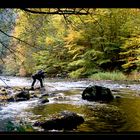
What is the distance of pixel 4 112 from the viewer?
9.36m

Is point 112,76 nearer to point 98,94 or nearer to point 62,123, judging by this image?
point 98,94

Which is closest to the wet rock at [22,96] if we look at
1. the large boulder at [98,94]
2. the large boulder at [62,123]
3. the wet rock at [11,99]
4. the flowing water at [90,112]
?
the wet rock at [11,99]

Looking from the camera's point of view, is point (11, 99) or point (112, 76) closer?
point (11, 99)

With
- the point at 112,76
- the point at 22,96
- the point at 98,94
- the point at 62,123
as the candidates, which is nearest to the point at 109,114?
the point at 62,123

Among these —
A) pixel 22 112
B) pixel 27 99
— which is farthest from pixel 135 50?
pixel 22 112

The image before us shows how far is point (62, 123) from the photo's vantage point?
7223 millimetres

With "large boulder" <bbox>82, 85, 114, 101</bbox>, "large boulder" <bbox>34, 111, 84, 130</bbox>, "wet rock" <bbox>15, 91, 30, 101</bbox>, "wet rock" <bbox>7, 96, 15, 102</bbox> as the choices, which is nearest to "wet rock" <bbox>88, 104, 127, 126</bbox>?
"large boulder" <bbox>34, 111, 84, 130</bbox>

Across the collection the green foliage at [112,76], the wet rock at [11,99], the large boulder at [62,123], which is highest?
the green foliage at [112,76]

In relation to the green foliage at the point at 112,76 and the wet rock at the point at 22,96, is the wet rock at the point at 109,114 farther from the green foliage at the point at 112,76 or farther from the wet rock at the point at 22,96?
the green foliage at the point at 112,76

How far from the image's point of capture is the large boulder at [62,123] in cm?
709

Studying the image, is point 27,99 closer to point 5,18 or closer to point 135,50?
point 5,18

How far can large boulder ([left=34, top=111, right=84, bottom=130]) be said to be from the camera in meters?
7.09

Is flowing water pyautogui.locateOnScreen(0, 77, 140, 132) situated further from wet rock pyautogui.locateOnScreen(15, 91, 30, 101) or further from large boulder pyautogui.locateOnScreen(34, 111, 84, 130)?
wet rock pyautogui.locateOnScreen(15, 91, 30, 101)
